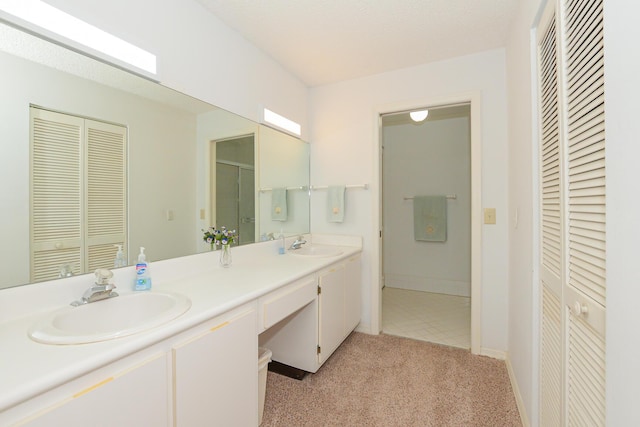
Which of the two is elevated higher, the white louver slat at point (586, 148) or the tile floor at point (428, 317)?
the white louver slat at point (586, 148)

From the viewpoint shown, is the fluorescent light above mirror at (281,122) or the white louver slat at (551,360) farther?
the fluorescent light above mirror at (281,122)

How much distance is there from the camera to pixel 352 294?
2471 millimetres

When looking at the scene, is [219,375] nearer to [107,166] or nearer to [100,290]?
[100,290]

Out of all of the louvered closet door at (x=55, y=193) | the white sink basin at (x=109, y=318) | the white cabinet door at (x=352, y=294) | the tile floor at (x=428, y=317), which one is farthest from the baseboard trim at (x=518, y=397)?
the louvered closet door at (x=55, y=193)

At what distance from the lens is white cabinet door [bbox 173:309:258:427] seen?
1.01 meters

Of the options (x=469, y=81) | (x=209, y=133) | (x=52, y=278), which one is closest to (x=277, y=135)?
(x=209, y=133)

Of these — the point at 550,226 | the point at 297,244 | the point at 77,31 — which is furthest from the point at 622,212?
the point at 297,244

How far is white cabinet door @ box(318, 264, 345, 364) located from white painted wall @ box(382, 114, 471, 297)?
83.4 inches

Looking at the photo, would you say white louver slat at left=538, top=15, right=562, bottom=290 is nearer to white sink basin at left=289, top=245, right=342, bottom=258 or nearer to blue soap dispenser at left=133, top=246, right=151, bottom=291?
white sink basin at left=289, top=245, right=342, bottom=258

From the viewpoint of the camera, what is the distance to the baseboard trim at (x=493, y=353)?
7.25 feet

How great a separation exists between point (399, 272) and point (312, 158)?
7.39 ft

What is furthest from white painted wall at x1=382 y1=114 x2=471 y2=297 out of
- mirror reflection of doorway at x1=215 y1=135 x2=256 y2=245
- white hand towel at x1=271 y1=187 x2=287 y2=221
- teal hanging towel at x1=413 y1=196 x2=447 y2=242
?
mirror reflection of doorway at x1=215 y1=135 x2=256 y2=245

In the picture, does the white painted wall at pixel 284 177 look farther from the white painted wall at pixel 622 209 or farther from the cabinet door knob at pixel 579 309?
the white painted wall at pixel 622 209

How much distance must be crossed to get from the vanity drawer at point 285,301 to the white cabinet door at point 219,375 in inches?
3.3
